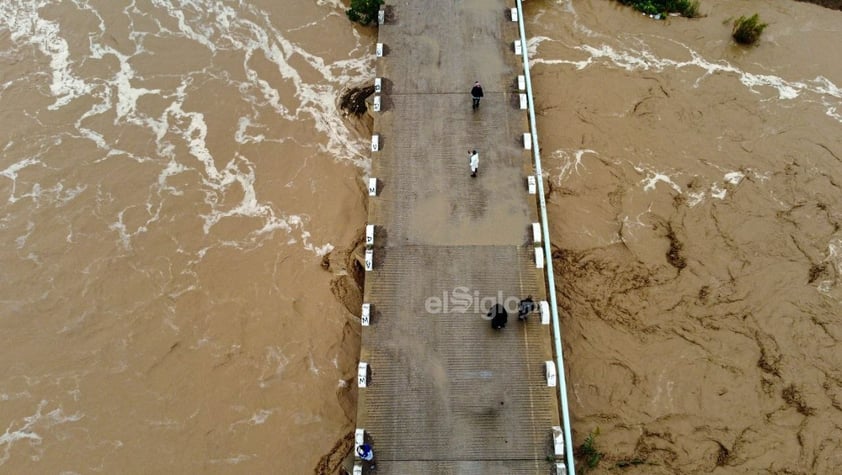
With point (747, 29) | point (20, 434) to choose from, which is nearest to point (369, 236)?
point (20, 434)

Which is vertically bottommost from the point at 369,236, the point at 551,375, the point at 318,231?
the point at 551,375

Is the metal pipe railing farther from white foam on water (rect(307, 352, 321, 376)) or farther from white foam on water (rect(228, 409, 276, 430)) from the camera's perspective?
white foam on water (rect(228, 409, 276, 430))

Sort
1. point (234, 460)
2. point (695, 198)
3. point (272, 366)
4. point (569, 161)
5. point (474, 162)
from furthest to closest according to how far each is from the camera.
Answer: point (569, 161), point (695, 198), point (474, 162), point (272, 366), point (234, 460)

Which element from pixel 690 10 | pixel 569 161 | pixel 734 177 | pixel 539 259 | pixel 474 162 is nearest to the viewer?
pixel 539 259

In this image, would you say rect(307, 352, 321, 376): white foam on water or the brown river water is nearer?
the brown river water

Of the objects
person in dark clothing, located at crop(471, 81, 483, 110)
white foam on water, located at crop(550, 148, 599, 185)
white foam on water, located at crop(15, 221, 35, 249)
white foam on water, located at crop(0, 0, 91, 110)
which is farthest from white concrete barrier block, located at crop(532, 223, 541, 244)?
white foam on water, located at crop(0, 0, 91, 110)

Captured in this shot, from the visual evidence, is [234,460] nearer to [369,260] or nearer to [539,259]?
[369,260]
